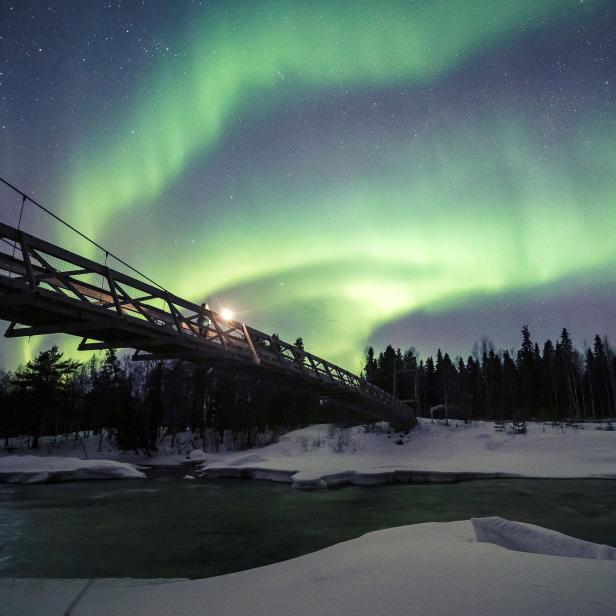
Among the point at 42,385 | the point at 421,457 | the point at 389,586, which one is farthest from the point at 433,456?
the point at 42,385

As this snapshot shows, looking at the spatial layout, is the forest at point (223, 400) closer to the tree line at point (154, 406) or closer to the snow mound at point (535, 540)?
the tree line at point (154, 406)

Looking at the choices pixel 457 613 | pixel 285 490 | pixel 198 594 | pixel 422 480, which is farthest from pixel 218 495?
pixel 457 613

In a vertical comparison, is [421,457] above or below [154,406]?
below

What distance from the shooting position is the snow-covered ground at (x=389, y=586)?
3.82m

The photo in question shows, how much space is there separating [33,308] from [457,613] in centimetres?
1133

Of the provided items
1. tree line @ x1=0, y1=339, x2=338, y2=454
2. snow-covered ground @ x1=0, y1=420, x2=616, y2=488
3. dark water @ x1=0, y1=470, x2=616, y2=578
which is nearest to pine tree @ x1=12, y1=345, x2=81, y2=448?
tree line @ x1=0, y1=339, x2=338, y2=454

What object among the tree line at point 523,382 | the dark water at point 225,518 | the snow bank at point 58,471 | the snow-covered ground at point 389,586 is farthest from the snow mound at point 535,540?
the tree line at point 523,382

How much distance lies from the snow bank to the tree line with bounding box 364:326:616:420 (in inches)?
1701

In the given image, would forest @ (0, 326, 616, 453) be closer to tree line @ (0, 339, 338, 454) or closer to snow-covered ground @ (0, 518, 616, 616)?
tree line @ (0, 339, 338, 454)

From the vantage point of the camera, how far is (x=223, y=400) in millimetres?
53000

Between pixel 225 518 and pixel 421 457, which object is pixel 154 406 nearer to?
pixel 421 457

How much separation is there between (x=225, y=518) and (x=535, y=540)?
9921 mm

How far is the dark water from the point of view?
905 centimetres

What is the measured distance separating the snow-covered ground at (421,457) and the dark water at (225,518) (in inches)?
75.5
